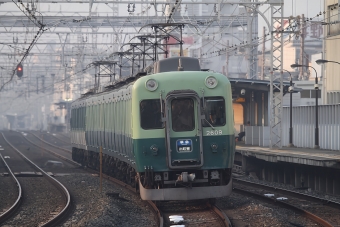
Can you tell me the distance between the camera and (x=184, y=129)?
1502 centimetres

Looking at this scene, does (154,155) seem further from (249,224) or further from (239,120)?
(239,120)

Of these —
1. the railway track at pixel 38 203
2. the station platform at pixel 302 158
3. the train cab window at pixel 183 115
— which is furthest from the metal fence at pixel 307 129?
the train cab window at pixel 183 115

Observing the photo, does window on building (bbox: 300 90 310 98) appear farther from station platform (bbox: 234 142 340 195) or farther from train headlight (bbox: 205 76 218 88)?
train headlight (bbox: 205 76 218 88)

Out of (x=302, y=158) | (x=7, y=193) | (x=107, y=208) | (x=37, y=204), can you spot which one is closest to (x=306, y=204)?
(x=302, y=158)

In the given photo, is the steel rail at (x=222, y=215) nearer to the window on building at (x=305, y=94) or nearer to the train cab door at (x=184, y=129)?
the train cab door at (x=184, y=129)

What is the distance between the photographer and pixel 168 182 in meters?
15.0

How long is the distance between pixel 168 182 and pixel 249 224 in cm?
246

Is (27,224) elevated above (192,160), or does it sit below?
below

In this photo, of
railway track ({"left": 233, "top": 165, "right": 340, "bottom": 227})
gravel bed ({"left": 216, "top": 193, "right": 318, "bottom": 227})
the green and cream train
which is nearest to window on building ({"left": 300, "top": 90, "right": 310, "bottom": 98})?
railway track ({"left": 233, "top": 165, "right": 340, "bottom": 227})

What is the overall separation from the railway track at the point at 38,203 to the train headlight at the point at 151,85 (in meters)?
3.20

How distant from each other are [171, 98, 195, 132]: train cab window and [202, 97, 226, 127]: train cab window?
32 centimetres

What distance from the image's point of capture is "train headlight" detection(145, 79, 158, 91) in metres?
15.1

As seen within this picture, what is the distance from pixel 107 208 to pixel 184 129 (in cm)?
239

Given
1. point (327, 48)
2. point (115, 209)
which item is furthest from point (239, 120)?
point (115, 209)
